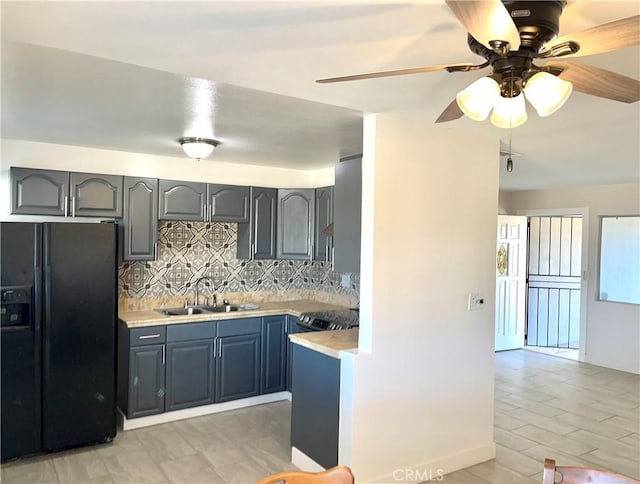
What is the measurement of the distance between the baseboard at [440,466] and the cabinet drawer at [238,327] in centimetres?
196

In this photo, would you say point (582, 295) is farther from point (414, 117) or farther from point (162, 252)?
point (162, 252)

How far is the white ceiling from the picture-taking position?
1558mm

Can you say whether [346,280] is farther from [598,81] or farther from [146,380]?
[598,81]

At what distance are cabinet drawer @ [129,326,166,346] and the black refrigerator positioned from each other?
0.30 meters

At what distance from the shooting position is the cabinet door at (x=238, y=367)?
4.33 metres

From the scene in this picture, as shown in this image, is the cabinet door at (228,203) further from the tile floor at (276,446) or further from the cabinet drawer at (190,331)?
the tile floor at (276,446)

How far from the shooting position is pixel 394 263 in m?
2.95

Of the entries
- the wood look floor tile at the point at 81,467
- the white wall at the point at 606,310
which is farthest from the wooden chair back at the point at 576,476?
the white wall at the point at 606,310

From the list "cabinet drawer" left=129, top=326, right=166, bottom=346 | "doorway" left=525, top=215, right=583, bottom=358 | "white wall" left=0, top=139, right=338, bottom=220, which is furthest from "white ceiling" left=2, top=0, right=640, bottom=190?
"doorway" left=525, top=215, right=583, bottom=358

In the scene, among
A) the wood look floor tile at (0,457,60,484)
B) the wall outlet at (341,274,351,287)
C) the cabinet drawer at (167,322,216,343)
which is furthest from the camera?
the wall outlet at (341,274,351,287)

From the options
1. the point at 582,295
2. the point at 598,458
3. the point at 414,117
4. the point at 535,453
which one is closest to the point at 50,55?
the point at 414,117

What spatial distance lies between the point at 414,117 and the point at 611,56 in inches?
46.4

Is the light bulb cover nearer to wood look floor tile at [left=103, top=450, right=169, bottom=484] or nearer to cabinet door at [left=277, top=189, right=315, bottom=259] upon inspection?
wood look floor tile at [left=103, top=450, right=169, bottom=484]

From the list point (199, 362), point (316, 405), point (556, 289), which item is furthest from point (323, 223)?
point (556, 289)
